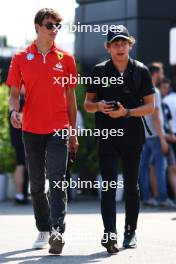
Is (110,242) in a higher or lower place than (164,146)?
lower

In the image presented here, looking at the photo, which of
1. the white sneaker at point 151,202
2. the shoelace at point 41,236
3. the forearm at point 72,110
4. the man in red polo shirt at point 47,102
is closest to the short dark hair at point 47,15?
the man in red polo shirt at point 47,102

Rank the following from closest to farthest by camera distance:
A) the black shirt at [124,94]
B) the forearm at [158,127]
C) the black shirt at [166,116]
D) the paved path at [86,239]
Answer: the paved path at [86,239] → the black shirt at [124,94] → the forearm at [158,127] → the black shirt at [166,116]

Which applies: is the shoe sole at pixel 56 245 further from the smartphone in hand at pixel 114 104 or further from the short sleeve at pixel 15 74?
the short sleeve at pixel 15 74

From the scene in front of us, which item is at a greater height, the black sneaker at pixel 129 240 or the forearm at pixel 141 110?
the forearm at pixel 141 110

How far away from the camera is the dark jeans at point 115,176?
7.24m

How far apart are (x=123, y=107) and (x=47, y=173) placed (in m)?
0.84

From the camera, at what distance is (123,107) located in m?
7.24

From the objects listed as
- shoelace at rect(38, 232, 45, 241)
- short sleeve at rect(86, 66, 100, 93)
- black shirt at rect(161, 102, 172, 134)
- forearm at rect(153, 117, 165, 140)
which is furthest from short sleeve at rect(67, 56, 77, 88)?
black shirt at rect(161, 102, 172, 134)

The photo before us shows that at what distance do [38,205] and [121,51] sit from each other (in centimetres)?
154

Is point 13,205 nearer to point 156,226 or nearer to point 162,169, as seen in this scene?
point 162,169

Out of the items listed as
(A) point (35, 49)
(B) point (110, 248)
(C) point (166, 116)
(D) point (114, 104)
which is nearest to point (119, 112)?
(D) point (114, 104)

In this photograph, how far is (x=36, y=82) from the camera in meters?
7.27

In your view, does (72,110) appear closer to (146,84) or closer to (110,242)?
(146,84)

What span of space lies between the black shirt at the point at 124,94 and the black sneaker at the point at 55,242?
3.16 feet
